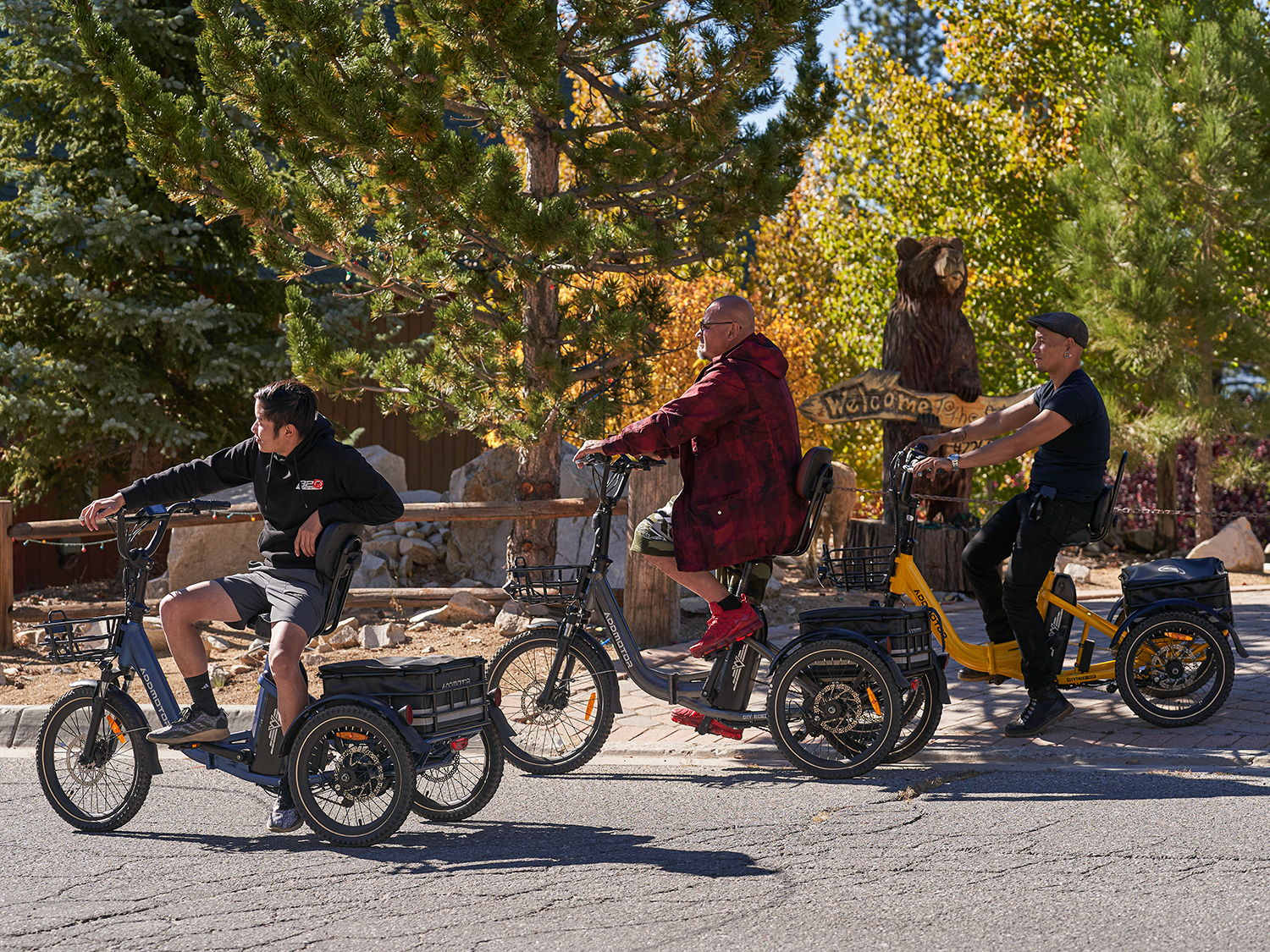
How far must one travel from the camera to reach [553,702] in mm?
5410

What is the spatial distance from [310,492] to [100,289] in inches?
345

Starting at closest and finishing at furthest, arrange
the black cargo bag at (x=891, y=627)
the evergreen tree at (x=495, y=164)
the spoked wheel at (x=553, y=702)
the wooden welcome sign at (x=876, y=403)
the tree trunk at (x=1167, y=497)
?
the black cargo bag at (x=891, y=627), the spoked wheel at (x=553, y=702), the evergreen tree at (x=495, y=164), the wooden welcome sign at (x=876, y=403), the tree trunk at (x=1167, y=497)

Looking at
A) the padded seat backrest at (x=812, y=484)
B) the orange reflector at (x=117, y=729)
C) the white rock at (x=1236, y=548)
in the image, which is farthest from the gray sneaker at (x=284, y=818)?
the white rock at (x=1236, y=548)

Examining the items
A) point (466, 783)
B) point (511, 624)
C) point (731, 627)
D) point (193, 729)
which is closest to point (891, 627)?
point (731, 627)

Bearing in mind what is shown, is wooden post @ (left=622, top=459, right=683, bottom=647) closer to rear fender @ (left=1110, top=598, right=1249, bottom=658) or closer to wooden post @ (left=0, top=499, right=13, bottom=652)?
rear fender @ (left=1110, top=598, right=1249, bottom=658)

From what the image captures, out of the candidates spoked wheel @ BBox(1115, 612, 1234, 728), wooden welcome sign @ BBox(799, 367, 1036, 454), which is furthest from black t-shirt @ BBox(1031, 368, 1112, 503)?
wooden welcome sign @ BBox(799, 367, 1036, 454)

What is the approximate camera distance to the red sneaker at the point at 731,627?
531 centimetres

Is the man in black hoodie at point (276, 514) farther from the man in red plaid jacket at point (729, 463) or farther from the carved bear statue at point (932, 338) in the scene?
the carved bear statue at point (932, 338)

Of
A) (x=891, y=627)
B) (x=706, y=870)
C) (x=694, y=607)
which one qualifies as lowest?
(x=706, y=870)

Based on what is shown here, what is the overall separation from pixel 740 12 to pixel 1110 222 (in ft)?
23.6

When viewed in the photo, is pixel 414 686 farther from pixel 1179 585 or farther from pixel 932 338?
pixel 932 338

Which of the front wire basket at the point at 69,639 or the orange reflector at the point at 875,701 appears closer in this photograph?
the front wire basket at the point at 69,639

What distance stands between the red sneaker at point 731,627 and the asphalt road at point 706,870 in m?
0.59

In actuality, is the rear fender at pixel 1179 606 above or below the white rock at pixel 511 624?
above
